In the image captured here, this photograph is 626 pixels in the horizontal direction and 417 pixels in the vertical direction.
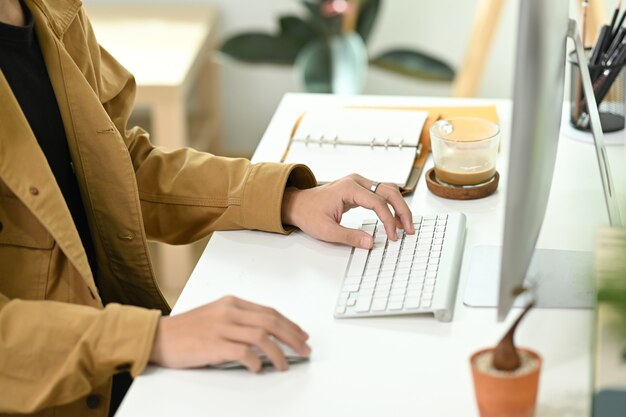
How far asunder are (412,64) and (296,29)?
38 cm

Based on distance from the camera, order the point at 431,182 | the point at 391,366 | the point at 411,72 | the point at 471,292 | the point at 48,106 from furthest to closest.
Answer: the point at 411,72 < the point at 431,182 < the point at 48,106 < the point at 471,292 < the point at 391,366

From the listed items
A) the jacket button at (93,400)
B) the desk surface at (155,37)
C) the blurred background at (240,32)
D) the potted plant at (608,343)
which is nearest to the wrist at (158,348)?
the jacket button at (93,400)

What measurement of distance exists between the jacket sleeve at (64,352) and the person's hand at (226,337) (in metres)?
0.02

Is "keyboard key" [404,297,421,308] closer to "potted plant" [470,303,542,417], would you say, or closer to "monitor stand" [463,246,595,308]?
"monitor stand" [463,246,595,308]

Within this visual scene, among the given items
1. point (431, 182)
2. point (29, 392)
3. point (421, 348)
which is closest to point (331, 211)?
point (431, 182)

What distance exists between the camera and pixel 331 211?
4.45 feet

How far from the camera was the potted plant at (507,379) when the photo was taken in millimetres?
887

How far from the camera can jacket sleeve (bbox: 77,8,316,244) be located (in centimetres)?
140

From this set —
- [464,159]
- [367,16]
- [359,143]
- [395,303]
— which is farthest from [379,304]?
[367,16]

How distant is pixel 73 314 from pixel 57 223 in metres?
0.16

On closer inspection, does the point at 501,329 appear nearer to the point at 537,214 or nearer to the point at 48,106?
the point at 537,214

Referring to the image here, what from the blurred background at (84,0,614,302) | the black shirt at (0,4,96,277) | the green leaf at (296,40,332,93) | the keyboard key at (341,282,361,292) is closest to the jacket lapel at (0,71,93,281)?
the black shirt at (0,4,96,277)

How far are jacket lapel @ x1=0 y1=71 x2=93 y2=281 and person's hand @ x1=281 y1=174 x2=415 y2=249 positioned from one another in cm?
32

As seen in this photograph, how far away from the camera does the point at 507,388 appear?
889 mm
